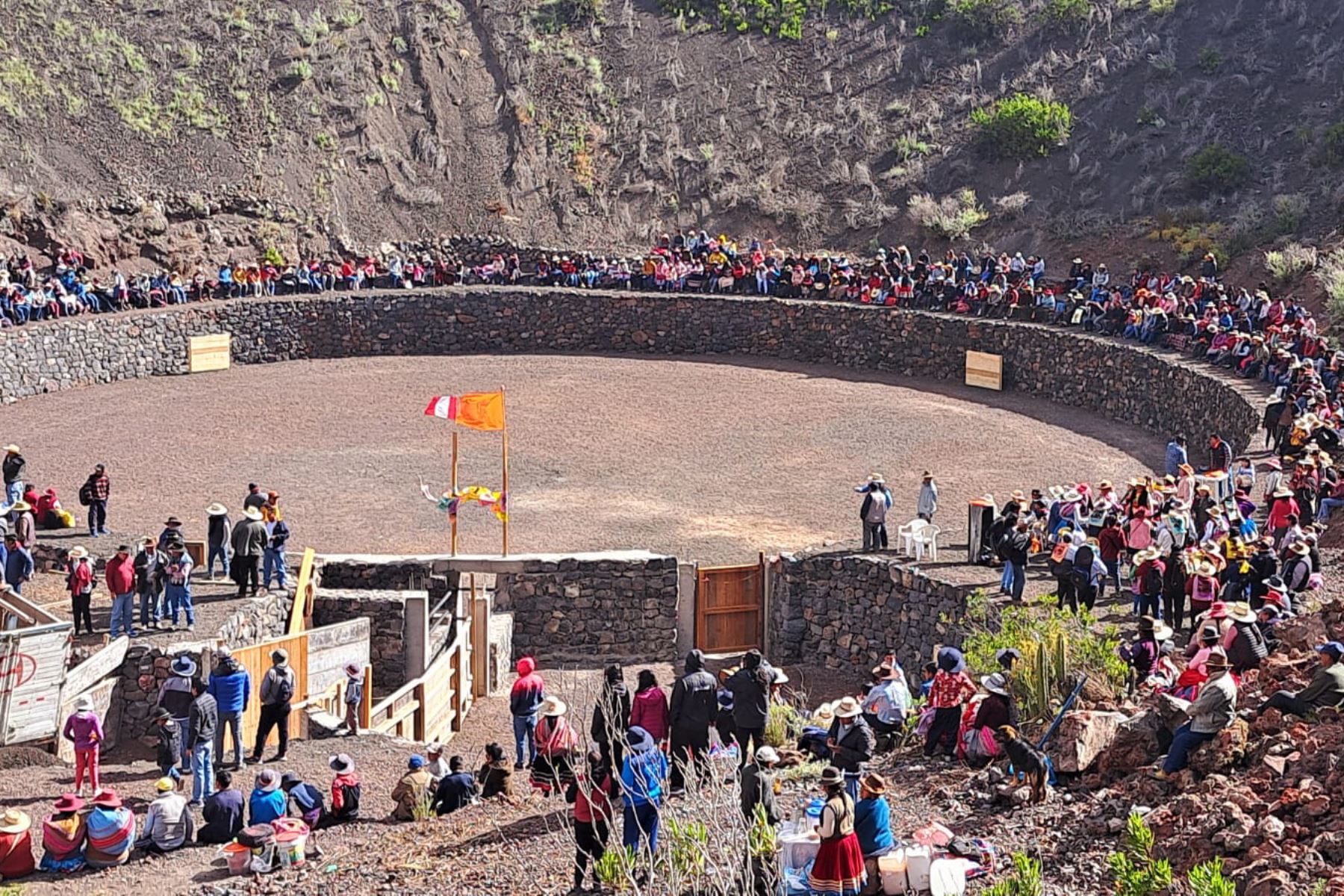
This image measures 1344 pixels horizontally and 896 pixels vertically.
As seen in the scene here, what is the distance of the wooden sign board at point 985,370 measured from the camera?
119 feet

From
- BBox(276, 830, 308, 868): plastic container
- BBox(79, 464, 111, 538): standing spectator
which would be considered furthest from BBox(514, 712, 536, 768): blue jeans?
BBox(79, 464, 111, 538): standing spectator

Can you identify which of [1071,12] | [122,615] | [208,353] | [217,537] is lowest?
[122,615]

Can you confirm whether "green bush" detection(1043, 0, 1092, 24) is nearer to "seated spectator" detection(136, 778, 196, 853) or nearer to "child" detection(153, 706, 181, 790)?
"child" detection(153, 706, 181, 790)

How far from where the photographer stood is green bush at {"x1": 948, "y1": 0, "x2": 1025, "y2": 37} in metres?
53.8

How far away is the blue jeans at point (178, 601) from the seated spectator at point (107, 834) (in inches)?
222

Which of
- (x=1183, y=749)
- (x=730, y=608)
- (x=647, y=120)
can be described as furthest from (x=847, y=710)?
(x=647, y=120)

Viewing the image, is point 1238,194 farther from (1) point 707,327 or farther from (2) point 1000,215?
(1) point 707,327

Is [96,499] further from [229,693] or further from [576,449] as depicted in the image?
[576,449]

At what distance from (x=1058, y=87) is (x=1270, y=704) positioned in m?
39.7

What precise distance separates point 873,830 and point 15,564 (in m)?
13.7

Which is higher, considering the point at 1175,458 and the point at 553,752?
the point at 1175,458

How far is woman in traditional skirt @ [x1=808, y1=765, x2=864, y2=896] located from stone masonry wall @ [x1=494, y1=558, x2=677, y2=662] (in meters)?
12.0

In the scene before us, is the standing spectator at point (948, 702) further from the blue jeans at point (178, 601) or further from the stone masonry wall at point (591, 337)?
the stone masonry wall at point (591, 337)

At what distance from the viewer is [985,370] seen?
1443 inches
